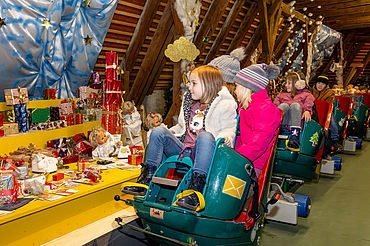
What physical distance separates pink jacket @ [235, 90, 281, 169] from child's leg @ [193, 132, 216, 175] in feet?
1.09

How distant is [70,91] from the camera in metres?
4.50

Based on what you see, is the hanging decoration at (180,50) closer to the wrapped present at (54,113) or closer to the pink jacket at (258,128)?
the wrapped present at (54,113)

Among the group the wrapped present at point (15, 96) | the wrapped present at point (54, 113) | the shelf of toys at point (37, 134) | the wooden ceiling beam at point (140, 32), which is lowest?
the shelf of toys at point (37, 134)

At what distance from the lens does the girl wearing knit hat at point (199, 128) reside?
5.64 ft

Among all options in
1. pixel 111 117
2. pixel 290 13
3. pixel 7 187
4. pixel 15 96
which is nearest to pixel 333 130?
pixel 111 117

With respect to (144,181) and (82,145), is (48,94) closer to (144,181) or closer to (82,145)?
(82,145)

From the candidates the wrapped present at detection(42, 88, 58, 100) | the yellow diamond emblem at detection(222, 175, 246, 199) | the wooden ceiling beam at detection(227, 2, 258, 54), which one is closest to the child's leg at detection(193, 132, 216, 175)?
the yellow diamond emblem at detection(222, 175, 246, 199)

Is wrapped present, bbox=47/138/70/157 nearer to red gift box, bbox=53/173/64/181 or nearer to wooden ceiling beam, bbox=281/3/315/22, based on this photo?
red gift box, bbox=53/173/64/181

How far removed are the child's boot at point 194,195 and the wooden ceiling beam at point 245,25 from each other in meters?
6.67

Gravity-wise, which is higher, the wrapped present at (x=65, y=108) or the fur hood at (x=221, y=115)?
the fur hood at (x=221, y=115)

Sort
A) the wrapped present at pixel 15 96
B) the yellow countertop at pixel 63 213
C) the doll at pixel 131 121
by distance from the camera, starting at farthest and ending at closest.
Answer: the doll at pixel 131 121 → the wrapped present at pixel 15 96 → the yellow countertop at pixel 63 213

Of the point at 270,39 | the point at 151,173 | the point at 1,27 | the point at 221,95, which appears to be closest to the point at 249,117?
the point at 221,95

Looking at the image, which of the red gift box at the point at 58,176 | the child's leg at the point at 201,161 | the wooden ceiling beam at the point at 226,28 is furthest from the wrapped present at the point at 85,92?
the wooden ceiling beam at the point at 226,28

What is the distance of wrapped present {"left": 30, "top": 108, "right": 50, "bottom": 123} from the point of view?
3.14m
